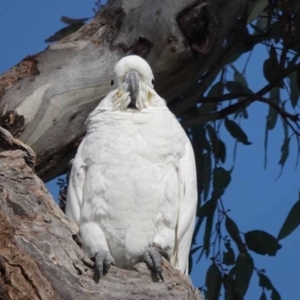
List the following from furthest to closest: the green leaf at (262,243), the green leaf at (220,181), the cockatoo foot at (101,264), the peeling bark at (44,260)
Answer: the green leaf at (220,181)
the green leaf at (262,243)
the cockatoo foot at (101,264)
the peeling bark at (44,260)

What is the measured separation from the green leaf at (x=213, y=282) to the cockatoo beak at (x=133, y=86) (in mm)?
880

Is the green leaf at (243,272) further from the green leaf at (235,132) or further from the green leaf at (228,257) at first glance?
the green leaf at (235,132)

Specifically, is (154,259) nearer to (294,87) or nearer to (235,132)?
(235,132)

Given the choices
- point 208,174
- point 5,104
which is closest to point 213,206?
point 208,174

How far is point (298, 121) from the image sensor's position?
2.44 m

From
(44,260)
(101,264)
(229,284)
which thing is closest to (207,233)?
(229,284)

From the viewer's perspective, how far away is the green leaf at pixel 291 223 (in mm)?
A: 2406

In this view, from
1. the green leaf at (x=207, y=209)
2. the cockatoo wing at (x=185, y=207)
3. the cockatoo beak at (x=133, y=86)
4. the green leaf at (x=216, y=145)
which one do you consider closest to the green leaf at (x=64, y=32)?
the green leaf at (x=216, y=145)

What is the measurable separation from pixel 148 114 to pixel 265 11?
1.00m

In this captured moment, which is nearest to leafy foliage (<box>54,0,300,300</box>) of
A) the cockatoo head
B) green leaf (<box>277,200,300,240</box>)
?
green leaf (<box>277,200,300,240</box>)

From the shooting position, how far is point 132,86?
70.8 inches

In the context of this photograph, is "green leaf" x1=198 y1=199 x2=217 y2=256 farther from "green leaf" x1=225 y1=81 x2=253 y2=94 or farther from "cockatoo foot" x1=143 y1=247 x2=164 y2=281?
"cockatoo foot" x1=143 y1=247 x2=164 y2=281

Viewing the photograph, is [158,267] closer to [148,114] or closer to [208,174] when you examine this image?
[148,114]

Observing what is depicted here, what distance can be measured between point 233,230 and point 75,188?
0.88 metres
